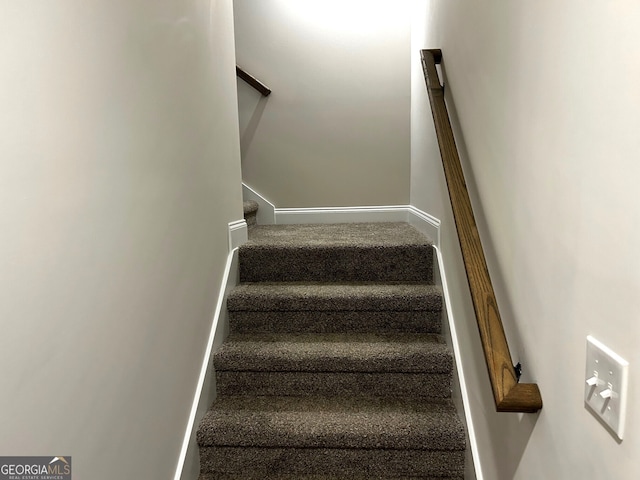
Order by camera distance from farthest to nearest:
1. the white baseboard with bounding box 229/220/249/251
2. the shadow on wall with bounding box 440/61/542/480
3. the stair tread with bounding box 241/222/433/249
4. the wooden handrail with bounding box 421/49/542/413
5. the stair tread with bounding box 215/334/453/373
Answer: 1. the stair tread with bounding box 241/222/433/249
2. the white baseboard with bounding box 229/220/249/251
3. the stair tread with bounding box 215/334/453/373
4. the shadow on wall with bounding box 440/61/542/480
5. the wooden handrail with bounding box 421/49/542/413

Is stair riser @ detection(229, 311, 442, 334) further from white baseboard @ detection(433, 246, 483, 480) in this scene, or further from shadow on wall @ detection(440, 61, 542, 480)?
shadow on wall @ detection(440, 61, 542, 480)

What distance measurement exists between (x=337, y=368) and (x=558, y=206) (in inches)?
46.6

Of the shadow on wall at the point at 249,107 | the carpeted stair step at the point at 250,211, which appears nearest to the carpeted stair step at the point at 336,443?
the carpeted stair step at the point at 250,211

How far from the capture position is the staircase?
1.60m

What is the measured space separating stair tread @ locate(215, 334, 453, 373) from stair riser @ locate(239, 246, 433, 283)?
39cm

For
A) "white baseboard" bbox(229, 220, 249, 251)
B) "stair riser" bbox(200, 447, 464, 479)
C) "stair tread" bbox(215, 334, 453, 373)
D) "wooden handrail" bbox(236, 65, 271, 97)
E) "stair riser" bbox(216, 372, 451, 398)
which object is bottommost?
"stair riser" bbox(200, 447, 464, 479)

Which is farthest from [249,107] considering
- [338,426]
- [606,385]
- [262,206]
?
[606,385]

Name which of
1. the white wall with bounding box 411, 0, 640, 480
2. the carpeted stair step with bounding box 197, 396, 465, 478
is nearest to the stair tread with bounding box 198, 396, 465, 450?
the carpeted stair step with bounding box 197, 396, 465, 478

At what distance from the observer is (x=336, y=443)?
1.59 m

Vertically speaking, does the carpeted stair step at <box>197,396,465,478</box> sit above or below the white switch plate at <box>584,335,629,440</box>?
below

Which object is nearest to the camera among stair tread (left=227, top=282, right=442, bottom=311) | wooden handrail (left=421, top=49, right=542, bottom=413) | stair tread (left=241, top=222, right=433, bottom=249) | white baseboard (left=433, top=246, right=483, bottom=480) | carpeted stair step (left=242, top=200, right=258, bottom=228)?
wooden handrail (left=421, top=49, right=542, bottom=413)

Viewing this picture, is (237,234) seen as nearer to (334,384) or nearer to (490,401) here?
(334,384)

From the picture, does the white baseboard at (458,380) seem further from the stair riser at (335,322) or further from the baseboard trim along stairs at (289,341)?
the stair riser at (335,322)

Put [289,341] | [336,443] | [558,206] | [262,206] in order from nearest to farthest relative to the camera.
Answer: [558,206] < [336,443] < [289,341] < [262,206]
